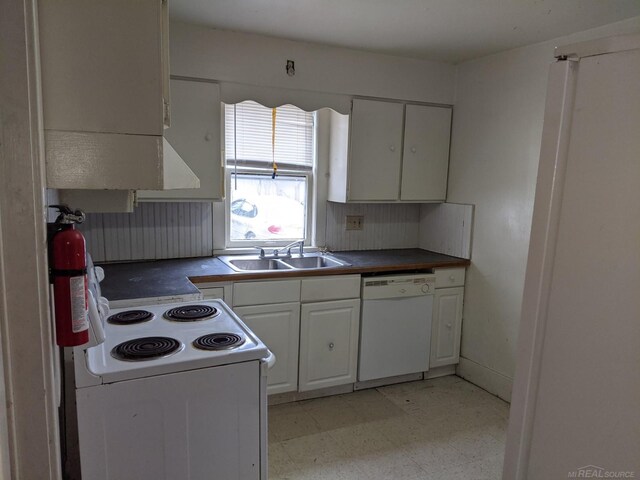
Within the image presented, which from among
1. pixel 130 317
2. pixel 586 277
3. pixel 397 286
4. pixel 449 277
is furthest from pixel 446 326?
pixel 586 277

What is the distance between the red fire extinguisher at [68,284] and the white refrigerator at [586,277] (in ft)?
3.44

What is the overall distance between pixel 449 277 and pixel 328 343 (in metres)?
1.05

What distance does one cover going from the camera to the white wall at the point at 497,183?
286 centimetres

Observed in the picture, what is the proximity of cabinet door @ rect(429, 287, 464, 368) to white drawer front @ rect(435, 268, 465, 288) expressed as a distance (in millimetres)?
38

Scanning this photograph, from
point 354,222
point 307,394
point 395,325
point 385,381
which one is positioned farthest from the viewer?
point 354,222

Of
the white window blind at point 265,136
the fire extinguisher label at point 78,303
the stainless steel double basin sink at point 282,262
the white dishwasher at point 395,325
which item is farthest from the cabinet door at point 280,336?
the fire extinguisher label at point 78,303

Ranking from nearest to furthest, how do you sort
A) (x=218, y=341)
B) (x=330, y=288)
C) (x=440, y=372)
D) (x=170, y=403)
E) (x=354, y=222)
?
(x=170, y=403), (x=218, y=341), (x=330, y=288), (x=440, y=372), (x=354, y=222)

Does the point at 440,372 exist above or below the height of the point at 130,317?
below

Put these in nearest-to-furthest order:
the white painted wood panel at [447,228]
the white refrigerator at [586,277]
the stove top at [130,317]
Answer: the white refrigerator at [586,277] < the stove top at [130,317] < the white painted wood panel at [447,228]

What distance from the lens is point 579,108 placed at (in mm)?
909

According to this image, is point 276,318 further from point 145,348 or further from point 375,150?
point 375,150

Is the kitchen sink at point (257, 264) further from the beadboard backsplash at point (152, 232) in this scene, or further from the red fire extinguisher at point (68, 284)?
the red fire extinguisher at point (68, 284)

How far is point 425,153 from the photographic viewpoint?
3416 millimetres

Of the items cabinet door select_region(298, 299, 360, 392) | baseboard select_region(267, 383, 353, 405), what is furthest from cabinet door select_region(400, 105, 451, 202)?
baseboard select_region(267, 383, 353, 405)
